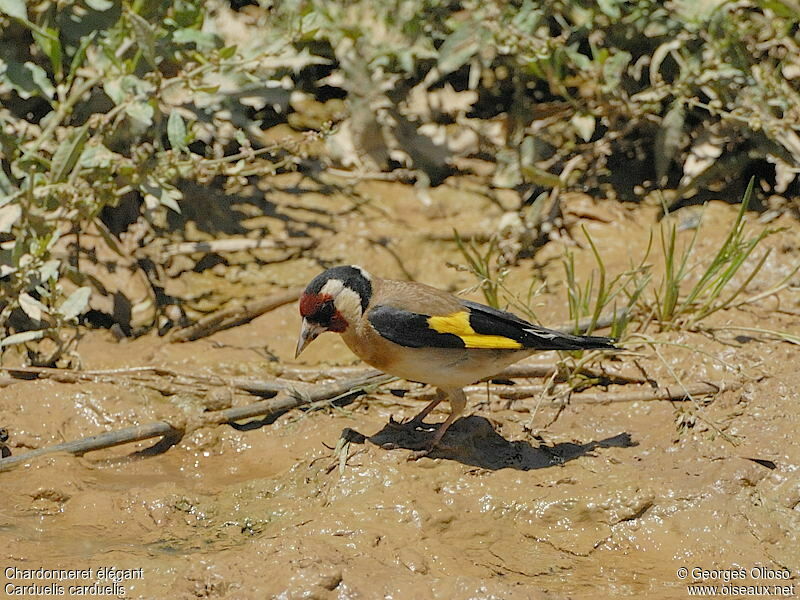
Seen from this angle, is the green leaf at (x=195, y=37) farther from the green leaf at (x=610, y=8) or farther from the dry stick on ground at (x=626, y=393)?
the dry stick on ground at (x=626, y=393)

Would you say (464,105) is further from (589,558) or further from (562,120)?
(589,558)

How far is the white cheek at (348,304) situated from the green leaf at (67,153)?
199 centimetres

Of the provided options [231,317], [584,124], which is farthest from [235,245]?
[584,124]

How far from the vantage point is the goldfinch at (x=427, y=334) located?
5.02 m

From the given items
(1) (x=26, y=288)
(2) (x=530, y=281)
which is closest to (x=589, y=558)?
(2) (x=530, y=281)

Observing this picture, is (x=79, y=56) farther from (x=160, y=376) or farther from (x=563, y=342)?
(x=563, y=342)

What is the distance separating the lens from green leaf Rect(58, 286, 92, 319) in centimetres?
589

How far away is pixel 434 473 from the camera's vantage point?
4.85m

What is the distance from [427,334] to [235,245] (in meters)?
2.80

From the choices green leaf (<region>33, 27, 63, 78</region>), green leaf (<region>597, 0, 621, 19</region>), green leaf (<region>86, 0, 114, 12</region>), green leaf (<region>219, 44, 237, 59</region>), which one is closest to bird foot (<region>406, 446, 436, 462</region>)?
green leaf (<region>219, 44, 237, 59</region>)

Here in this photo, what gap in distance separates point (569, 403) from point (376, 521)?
1.71 metres

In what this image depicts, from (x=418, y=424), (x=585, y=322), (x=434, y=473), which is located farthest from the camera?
(x=585, y=322)

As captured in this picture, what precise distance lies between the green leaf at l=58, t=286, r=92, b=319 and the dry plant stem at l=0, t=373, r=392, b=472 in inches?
33.3

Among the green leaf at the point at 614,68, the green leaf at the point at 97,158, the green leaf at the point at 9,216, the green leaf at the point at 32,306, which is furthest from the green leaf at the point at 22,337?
the green leaf at the point at 614,68
